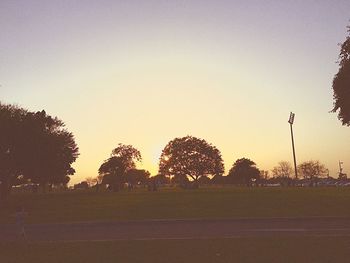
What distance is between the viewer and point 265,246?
13578 millimetres

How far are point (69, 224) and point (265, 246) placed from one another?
12068 millimetres

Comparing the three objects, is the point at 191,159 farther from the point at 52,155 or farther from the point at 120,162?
the point at 52,155

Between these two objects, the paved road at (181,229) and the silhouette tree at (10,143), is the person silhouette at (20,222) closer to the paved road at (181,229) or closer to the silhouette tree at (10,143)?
the paved road at (181,229)

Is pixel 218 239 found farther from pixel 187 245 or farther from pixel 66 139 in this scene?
pixel 66 139

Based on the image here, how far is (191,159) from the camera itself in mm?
105812

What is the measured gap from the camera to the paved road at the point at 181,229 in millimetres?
17281

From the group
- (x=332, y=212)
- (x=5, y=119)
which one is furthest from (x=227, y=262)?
(x=5, y=119)

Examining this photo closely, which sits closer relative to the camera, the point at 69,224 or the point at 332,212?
the point at 69,224

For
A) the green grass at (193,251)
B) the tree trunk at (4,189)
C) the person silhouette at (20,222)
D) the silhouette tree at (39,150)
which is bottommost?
the green grass at (193,251)

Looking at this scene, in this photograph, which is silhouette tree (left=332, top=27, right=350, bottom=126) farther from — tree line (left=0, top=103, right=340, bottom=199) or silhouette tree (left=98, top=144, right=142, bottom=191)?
silhouette tree (left=98, top=144, right=142, bottom=191)

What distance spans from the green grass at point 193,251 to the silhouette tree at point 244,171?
139409mm

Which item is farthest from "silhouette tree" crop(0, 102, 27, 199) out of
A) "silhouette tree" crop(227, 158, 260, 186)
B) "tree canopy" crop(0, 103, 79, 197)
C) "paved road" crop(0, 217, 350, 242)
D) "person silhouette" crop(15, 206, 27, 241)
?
"silhouette tree" crop(227, 158, 260, 186)

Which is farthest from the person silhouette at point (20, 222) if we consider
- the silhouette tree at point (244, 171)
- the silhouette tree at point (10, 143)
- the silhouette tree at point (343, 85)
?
the silhouette tree at point (244, 171)

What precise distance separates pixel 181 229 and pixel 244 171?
137483 millimetres
